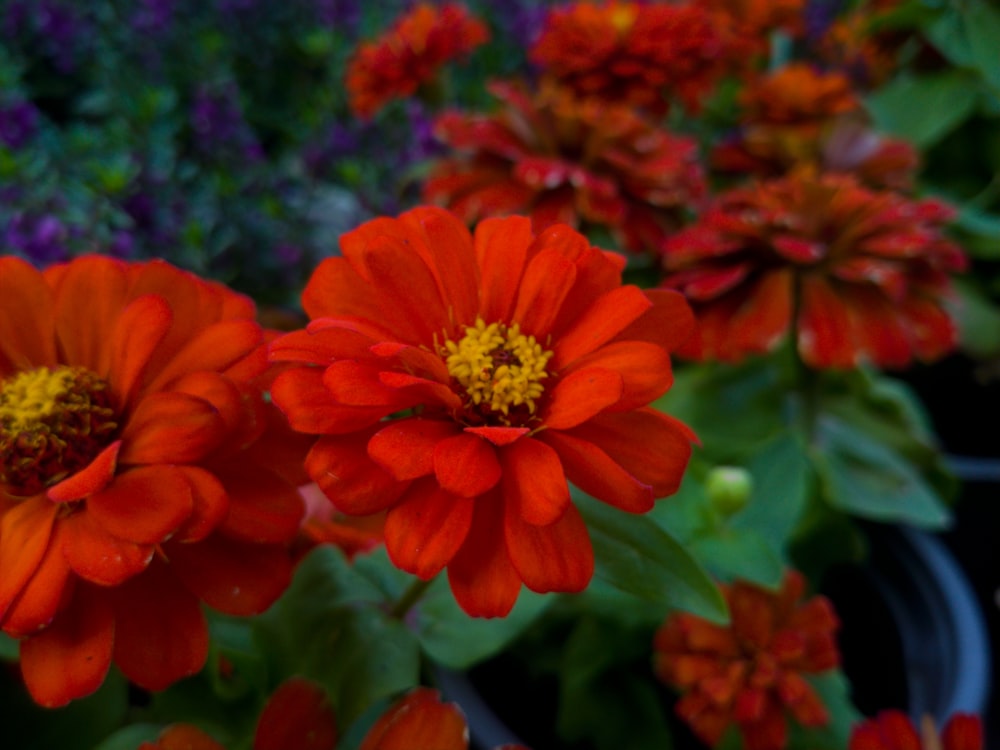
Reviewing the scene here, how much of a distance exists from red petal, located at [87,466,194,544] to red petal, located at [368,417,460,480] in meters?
0.05

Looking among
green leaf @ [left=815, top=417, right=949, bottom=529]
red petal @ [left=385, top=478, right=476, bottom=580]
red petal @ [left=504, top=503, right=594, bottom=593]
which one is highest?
red petal @ [left=385, top=478, right=476, bottom=580]

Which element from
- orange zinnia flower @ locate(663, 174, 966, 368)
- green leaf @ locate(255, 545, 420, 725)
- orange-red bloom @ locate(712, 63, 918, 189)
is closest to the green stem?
green leaf @ locate(255, 545, 420, 725)

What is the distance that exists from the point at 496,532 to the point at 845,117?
660 millimetres

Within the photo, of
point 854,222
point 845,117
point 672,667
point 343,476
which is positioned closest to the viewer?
point 343,476

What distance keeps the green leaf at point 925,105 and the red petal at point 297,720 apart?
2.38 ft

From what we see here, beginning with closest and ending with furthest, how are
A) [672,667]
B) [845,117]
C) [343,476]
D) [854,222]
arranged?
[343,476] → [672,667] → [854,222] → [845,117]

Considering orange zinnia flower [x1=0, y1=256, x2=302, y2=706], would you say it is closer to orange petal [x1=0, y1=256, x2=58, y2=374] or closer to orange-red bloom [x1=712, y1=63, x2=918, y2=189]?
orange petal [x1=0, y1=256, x2=58, y2=374]

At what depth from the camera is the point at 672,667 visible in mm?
409

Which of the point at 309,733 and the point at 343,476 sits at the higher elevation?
the point at 343,476

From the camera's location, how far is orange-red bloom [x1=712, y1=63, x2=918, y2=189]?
2.27ft

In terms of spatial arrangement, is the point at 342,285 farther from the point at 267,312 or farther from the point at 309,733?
the point at 267,312

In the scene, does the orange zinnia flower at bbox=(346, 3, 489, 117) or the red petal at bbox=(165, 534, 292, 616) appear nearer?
the red petal at bbox=(165, 534, 292, 616)

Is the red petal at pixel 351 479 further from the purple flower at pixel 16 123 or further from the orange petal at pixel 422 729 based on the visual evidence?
the purple flower at pixel 16 123

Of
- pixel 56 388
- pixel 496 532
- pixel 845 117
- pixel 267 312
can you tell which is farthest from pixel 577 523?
pixel 845 117
